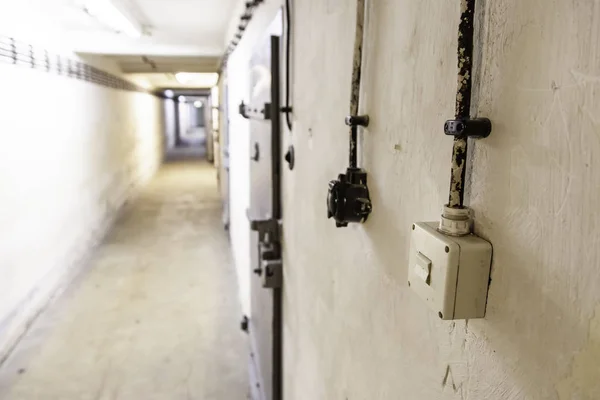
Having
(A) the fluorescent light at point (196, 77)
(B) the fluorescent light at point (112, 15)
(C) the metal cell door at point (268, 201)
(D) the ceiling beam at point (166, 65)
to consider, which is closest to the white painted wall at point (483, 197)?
(C) the metal cell door at point (268, 201)

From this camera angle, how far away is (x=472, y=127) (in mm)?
486

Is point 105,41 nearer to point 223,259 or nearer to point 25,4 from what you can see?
point 25,4

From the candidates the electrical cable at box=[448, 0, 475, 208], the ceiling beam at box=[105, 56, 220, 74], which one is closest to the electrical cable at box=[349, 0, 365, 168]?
the electrical cable at box=[448, 0, 475, 208]

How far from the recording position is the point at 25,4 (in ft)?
9.91

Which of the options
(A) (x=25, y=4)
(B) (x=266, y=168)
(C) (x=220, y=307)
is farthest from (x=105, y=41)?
(B) (x=266, y=168)

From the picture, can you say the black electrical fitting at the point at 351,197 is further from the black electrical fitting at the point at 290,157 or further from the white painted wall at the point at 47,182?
the white painted wall at the point at 47,182

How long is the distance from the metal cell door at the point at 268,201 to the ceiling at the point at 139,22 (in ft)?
5.19

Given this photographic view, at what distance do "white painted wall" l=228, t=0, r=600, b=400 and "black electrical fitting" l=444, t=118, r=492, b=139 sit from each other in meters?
0.02

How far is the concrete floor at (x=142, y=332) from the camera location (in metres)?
2.47

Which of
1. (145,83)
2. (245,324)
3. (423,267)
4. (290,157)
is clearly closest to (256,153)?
(290,157)

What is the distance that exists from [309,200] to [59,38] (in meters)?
3.46

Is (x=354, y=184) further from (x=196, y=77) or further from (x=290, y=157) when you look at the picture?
(x=196, y=77)

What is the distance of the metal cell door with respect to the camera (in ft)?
5.42

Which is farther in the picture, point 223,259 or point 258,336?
point 223,259
